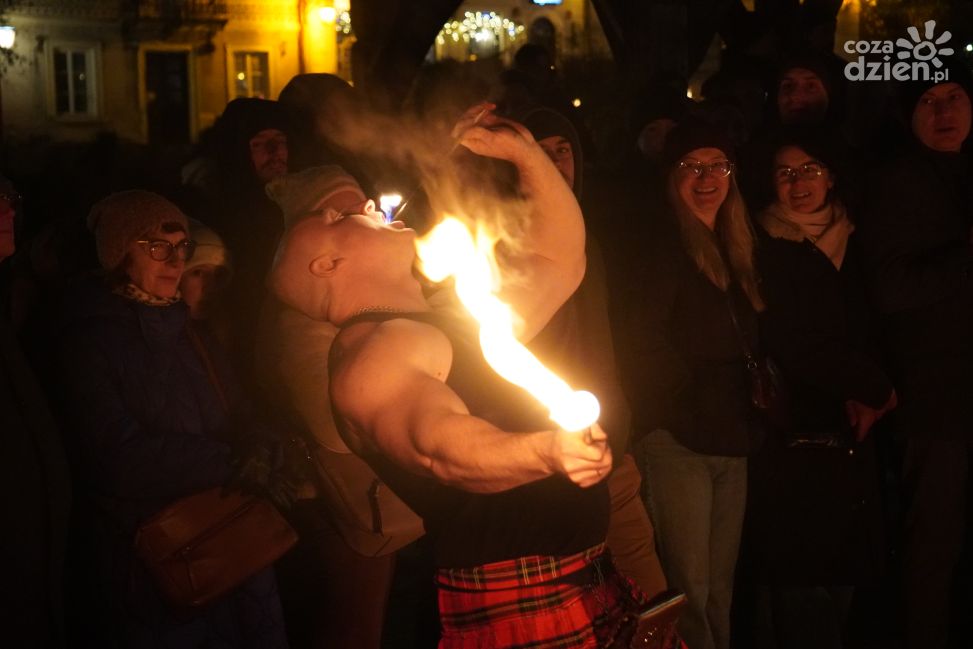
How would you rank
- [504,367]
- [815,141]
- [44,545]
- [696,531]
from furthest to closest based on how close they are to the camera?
[815,141] < [696,531] < [44,545] < [504,367]

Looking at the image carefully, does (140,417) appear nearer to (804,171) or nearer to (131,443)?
(131,443)

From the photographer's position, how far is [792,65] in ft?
17.6

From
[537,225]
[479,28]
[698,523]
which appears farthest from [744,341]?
[479,28]

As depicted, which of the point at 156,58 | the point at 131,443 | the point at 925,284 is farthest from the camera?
the point at 156,58

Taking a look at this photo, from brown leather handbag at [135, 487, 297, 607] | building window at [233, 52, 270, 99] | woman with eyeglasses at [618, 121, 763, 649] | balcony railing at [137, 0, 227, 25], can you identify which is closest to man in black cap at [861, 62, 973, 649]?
woman with eyeglasses at [618, 121, 763, 649]

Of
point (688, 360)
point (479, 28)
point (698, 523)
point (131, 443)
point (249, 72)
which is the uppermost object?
point (479, 28)

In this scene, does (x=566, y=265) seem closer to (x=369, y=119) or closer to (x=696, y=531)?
(x=696, y=531)

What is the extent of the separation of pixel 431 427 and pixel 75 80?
37.0m

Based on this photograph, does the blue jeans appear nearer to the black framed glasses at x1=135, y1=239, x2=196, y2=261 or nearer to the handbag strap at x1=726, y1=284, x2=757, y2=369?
the handbag strap at x1=726, y1=284, x2=757, y2=369

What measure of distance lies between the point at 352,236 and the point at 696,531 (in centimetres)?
212

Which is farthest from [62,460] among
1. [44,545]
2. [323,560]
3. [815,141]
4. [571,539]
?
[815,141]

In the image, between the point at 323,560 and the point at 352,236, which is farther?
the point at 323,560

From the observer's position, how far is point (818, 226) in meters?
4.54

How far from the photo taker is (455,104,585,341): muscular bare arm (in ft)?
8.25
